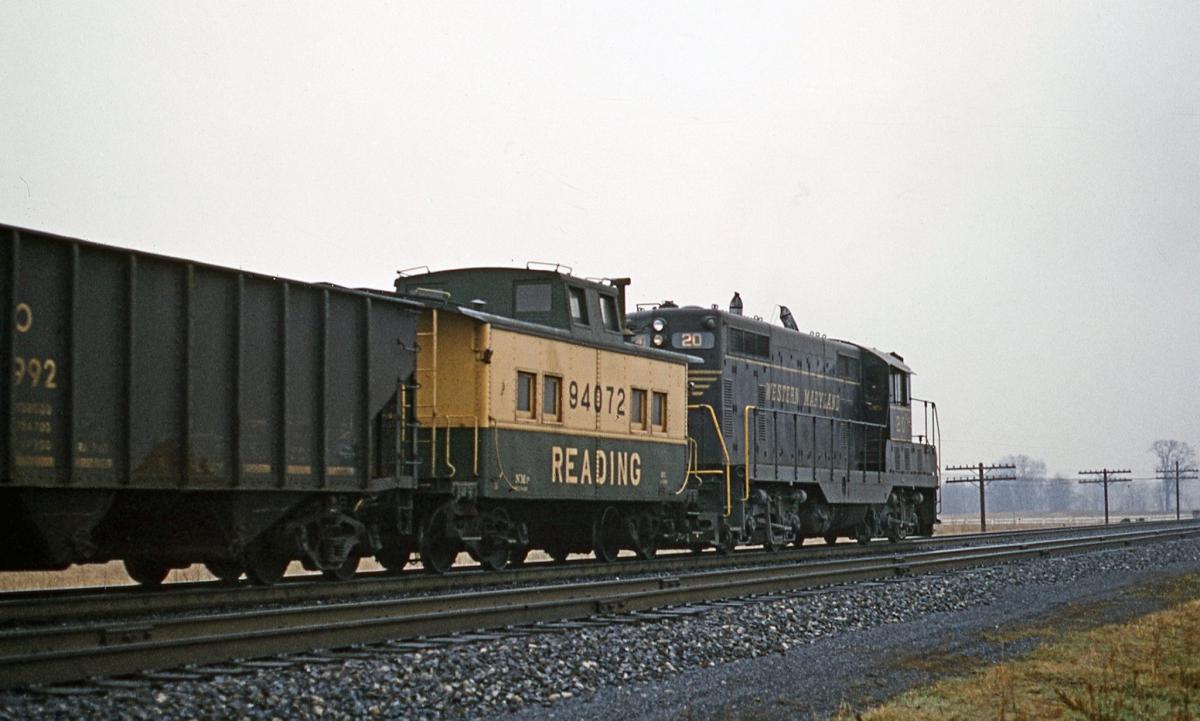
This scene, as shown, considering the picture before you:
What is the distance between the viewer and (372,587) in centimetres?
1397

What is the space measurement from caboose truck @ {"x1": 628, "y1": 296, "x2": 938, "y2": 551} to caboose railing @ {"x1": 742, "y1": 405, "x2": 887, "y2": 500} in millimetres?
28

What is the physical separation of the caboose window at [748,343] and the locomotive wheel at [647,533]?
154 inches

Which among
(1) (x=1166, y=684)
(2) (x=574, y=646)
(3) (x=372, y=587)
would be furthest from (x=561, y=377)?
(1) (x=1166, y=684)

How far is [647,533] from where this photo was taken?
68.0ft

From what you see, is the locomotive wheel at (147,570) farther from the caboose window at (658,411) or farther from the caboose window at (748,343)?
the caboose window at (748,343)

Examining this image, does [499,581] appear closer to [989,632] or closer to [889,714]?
[989,632]

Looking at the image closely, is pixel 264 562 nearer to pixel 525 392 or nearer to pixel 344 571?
pixel 344 571

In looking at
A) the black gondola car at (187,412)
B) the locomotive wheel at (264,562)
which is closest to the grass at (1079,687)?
the black gondola car at (187,412)

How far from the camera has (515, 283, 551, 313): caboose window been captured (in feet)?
59.7

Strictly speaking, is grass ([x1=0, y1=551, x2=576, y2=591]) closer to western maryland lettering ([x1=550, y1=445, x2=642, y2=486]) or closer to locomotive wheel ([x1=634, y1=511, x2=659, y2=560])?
locomotive wheel ([x1=634, y1=511, x2=659, y2=560])

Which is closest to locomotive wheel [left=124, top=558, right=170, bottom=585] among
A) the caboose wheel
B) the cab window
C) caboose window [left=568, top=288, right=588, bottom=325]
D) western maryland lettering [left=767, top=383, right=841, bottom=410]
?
the caboose wheel

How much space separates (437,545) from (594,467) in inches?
111

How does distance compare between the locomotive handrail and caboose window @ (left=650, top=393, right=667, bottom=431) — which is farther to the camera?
the locomotive handrail

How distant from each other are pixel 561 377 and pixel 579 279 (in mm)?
1515
